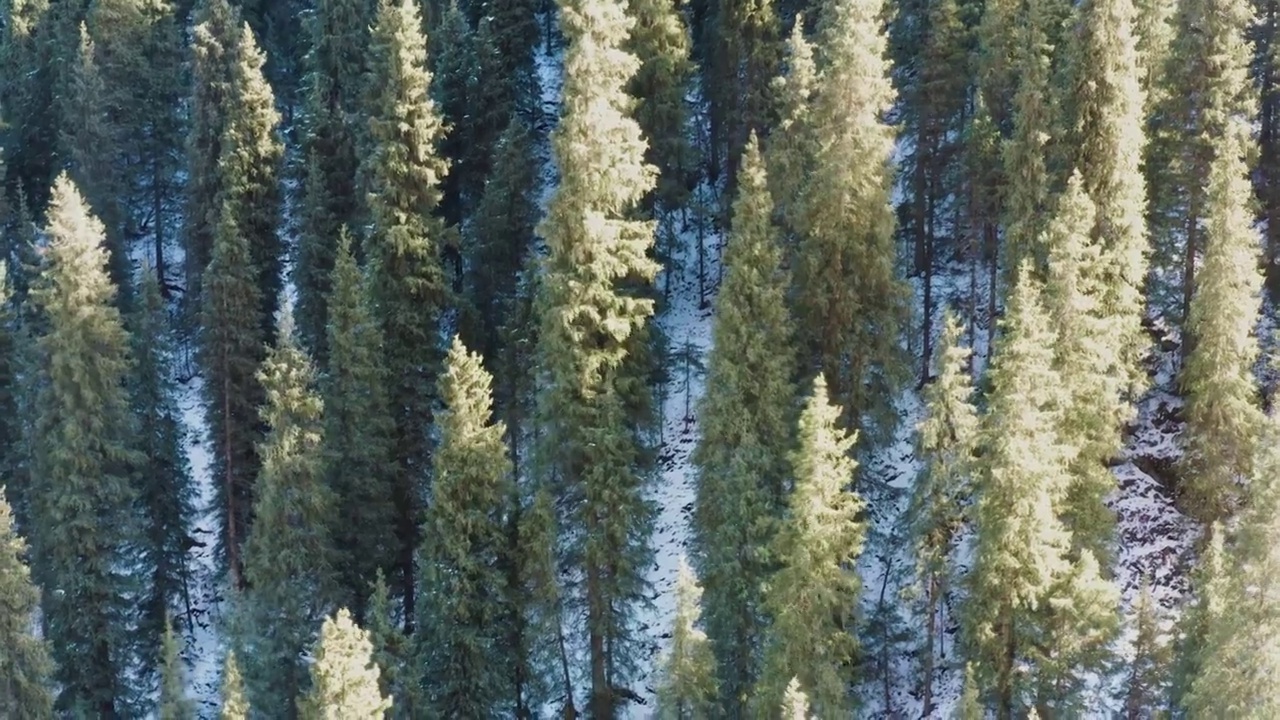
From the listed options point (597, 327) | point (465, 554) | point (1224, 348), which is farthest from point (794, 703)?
point (1224, 348)

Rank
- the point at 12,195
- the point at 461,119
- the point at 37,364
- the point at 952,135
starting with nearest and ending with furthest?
1. the point at 37,364
2. the point at 461,119
3. the point at 952,135
4. the point at 12,195

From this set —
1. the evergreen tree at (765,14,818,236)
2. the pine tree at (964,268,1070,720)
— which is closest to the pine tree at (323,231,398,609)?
the evergreen tree at (765,14,818,236)

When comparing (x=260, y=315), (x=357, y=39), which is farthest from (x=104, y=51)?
(x=260, y=315)

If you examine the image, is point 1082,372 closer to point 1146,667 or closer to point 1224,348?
point 1224,348

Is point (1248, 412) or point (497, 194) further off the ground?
point (497, 194)

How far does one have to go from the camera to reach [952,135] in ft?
179

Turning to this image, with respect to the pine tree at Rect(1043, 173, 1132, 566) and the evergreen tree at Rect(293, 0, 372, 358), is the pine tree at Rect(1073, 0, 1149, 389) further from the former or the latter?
the evergreen tree at Rect(293, 0, 372, 358)

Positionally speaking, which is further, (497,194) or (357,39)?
(357,39)

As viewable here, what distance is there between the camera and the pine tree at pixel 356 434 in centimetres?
3603

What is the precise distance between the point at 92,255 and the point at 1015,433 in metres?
24.4

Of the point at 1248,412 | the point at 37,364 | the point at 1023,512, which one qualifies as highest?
the point at 37,364

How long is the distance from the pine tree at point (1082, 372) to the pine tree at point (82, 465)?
24533mm

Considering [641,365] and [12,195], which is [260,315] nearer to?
[641,365]

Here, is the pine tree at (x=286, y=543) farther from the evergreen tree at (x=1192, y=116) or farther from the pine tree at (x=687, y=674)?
the evergreen tree at (x=1192, y=116)
